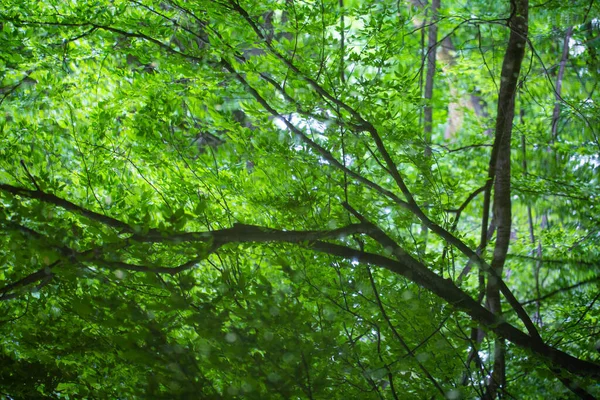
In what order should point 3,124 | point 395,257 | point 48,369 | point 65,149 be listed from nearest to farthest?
point 48,369, point 395,257, point 3,124, point 65,149

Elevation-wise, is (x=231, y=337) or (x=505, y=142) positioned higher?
(x=505, y=142)

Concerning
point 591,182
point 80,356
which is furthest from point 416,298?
point 591,182

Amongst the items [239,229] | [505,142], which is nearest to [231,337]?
[239,229]

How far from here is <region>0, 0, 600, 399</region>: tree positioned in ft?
5.74

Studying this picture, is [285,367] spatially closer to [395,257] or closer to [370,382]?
[370,382]

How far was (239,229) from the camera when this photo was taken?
6.71 ft

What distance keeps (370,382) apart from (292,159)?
107cm

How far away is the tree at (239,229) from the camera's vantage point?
1.75 metres

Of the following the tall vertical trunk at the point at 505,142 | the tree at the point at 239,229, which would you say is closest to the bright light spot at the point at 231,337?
the tree at the point at 239,229

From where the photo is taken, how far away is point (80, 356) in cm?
226

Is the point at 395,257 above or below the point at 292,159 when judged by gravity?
below

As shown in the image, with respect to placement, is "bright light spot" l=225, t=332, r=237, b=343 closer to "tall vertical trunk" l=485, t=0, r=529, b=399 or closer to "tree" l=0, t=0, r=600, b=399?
"tree" l=0, t=0, r=600, b=399

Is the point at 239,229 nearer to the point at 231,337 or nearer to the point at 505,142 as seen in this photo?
the point at 231,337

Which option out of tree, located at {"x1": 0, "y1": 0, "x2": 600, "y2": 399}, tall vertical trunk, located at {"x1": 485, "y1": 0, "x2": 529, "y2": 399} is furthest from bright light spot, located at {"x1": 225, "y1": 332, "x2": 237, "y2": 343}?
tall vertical trunk, located at {"x1": 485, "y1": 0, "x2": 529, "y2": 399}
